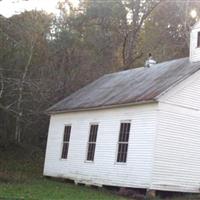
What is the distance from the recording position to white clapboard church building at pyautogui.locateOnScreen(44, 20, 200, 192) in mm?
20797

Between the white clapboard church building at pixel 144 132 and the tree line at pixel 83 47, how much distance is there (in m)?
9.56

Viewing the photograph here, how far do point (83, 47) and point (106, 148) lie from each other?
73.9ft

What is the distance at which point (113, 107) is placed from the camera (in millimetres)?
23562

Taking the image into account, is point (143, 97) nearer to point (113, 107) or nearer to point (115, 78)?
A: point (113, 107)

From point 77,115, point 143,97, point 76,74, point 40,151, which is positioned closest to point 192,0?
point 76,74

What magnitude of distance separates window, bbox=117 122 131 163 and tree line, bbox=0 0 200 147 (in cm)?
1226

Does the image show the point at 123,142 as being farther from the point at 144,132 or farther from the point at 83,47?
the point at 83,47

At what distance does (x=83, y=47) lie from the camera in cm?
4488

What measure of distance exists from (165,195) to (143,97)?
424 cm

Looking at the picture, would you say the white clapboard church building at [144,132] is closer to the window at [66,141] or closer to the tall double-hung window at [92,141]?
the tall double-hung window at [92,141]

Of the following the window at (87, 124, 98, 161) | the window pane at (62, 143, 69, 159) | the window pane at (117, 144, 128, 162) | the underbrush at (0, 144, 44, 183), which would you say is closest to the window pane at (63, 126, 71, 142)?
the window pane at (62, 143, 69, 159)

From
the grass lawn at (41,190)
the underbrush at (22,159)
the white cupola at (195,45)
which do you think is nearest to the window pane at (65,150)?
the grass lawn at (41,190)

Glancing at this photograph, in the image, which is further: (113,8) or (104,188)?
(113,8)

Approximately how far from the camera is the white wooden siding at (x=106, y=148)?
20984 millimetres
